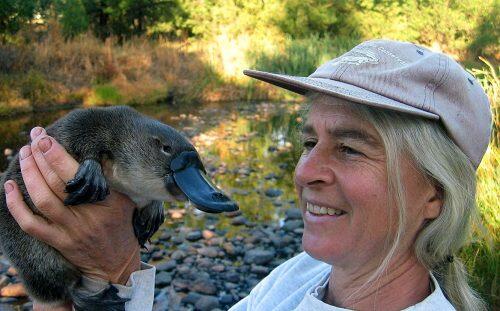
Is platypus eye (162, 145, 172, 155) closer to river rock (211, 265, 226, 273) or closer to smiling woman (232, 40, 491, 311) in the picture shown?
smiling woman (232, 40, 491, 311)

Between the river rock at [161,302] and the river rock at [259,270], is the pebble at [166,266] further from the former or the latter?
the river rock at [259,270]

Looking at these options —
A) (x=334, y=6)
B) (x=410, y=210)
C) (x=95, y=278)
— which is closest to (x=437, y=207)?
(x=410, y=210)

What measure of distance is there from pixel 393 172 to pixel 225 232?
4610mm

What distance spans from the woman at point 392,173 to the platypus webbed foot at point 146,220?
0.69m

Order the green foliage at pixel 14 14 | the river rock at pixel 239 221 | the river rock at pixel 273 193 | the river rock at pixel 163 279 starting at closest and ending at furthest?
the river rock at pixel 163 279, the river rock at pixel 239 221, the river rock at pixel 273 193, the green foliage at pixel 14 14

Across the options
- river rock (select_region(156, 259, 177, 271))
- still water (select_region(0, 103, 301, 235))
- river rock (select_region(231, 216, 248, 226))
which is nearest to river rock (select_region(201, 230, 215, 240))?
still water (select_region(0, 103, 301, 235))

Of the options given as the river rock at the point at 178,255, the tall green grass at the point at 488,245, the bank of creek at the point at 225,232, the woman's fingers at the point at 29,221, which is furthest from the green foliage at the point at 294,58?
the woman's fingers at the point at 29,221

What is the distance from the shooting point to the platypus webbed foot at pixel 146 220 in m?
1.87

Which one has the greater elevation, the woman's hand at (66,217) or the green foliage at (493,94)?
the woman's hand at (66,217)

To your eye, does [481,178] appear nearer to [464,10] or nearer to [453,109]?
[453,109]

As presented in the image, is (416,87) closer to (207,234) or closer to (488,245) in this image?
(488,245)

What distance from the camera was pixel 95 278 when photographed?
5.72 feet

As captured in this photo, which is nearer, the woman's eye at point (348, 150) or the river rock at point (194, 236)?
the woman's eye at point (348, 150)

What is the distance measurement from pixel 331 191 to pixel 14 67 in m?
14.4
